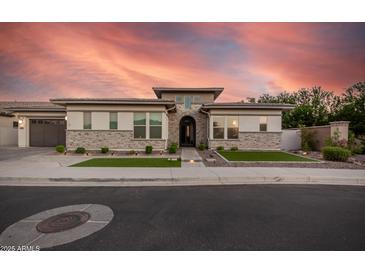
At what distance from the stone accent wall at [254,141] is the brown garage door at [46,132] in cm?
1655

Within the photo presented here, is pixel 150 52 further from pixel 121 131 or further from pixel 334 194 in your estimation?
pixel 334 194

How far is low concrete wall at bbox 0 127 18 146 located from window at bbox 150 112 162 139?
18.7 meters

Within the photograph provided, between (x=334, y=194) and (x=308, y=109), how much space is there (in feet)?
97.2

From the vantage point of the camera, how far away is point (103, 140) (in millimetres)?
14531

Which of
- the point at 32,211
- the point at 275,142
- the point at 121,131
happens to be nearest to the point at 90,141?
the point at 121,131

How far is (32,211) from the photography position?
160 inches

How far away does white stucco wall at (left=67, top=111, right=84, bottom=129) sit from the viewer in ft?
47.7

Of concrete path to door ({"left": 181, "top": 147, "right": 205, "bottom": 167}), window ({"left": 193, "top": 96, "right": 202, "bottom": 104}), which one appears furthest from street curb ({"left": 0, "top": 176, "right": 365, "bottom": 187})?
window ({"left": 193, "top": 96, "right": 202, "bottom": 104})

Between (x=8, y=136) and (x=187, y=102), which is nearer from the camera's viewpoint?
(x=187, y=102)

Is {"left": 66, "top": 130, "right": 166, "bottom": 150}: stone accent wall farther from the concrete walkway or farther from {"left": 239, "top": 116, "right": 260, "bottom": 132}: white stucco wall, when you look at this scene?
{"left": 239, "top": 116, "right": 260, "bottom": 132}: white stucco wall

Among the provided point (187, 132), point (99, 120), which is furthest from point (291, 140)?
point (99, 120)

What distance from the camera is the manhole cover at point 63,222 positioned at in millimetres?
3316

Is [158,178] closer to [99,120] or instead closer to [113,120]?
[113,120]

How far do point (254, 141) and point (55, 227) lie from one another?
52.4 ft
